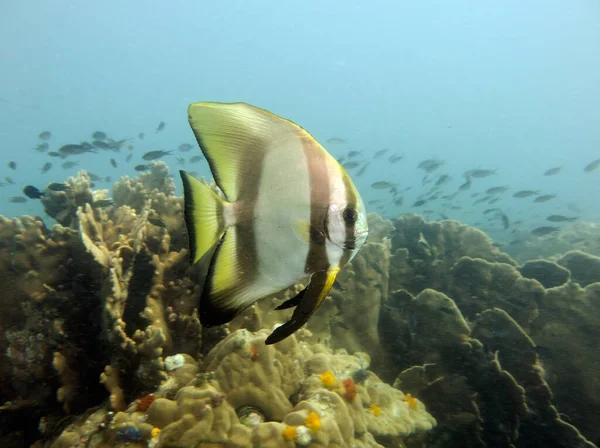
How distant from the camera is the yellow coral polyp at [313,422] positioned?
7.36ft

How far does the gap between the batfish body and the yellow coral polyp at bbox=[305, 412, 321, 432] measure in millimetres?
1777

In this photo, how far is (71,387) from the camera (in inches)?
101

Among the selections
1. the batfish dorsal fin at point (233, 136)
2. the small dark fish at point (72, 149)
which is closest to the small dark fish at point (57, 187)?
the batfish dorsal fin at point (233, 136)

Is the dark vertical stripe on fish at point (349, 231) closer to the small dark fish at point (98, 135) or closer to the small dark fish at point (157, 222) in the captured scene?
the small dark fish at point (157, 222)

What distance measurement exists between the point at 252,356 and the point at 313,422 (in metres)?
0.62

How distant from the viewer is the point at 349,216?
81cm

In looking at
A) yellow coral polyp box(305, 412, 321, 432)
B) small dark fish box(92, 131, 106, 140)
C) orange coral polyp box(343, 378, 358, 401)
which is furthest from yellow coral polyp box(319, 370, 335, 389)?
small dark fish box(92, 131, 106, 140)

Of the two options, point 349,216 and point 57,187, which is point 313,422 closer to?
point 349,216

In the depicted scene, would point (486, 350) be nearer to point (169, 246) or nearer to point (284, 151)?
point (169, 246)

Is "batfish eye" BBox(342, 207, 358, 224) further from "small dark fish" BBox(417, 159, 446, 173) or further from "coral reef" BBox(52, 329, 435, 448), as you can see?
"small dark fish" BBox(417, 159, 446, 173)

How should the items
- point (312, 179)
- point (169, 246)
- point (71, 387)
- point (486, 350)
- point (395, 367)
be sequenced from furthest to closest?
point (395, 367), point (486, 350), point (169, 246), point (71, 387), point (312, 179)

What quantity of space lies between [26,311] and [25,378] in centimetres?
55

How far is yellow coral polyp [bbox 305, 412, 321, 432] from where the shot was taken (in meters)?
2.24

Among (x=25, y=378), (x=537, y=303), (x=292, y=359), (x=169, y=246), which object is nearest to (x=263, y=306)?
(x=292, y=359)
